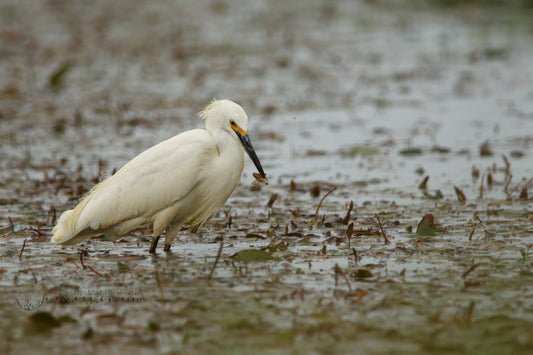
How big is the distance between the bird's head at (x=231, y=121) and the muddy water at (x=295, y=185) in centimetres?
82

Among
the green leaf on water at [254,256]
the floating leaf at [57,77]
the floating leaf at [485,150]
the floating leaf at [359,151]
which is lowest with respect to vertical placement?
the green leaf on water at [254,256]

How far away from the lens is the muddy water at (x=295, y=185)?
4.53 meters

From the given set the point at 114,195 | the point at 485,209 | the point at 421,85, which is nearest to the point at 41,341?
the point at 114,195

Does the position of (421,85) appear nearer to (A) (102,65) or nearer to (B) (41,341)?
(A) (102,65)

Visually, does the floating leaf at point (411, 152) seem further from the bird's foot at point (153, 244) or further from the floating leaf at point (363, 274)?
the floating leaf at point (363, 274)

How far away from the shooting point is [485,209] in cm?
739

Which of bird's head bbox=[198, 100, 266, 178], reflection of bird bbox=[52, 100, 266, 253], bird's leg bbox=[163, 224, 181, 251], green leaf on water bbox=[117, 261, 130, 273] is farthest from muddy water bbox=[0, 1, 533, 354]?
bird's head bbox=[198, 100, 266, 178]

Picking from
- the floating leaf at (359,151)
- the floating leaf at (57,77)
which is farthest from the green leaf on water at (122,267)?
the floating leaf at (57,77)

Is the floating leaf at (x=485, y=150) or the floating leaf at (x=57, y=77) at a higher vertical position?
the floating leaf at (x=57, y=77)

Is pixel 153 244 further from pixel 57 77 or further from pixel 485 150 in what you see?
pixel 57 77

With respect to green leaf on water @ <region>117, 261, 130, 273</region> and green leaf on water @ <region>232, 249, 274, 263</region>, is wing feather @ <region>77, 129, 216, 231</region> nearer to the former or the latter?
green leaf on water @ <region>117, 261, 130, 273</region>

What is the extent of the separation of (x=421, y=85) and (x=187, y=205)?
31.0 ft

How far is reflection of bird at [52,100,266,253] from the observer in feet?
19.9

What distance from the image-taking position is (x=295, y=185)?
334 inches
